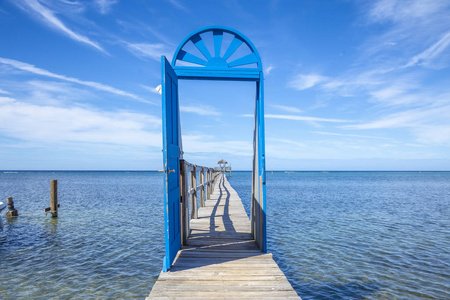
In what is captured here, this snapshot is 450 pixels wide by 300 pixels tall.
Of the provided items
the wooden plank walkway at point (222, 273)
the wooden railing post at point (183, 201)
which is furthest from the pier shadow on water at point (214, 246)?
the wooden railing post at point (183, 201)

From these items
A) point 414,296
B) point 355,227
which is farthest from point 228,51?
point 355,227

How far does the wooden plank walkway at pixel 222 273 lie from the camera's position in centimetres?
307

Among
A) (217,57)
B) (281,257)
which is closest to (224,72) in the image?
(217,57)

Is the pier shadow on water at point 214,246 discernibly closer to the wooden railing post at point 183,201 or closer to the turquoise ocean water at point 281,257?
the wooden railing post at point 183,201

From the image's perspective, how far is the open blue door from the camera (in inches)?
150

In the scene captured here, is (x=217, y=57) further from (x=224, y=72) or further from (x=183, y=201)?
(x=183, y=201)

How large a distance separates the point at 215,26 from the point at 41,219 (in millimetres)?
12295

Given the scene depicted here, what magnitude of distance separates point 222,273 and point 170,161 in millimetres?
1641

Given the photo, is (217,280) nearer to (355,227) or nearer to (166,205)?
(166,205)

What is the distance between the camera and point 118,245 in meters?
8.27

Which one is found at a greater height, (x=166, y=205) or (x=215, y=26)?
(x=215, y=26)

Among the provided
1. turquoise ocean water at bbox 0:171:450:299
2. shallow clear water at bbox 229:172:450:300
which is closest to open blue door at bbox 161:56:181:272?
turquoise ocean water at bbox 0:171:450:299

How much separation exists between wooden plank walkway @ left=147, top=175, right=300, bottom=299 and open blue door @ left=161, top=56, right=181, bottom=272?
29 cm

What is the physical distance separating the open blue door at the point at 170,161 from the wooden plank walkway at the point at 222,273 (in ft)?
0.97
